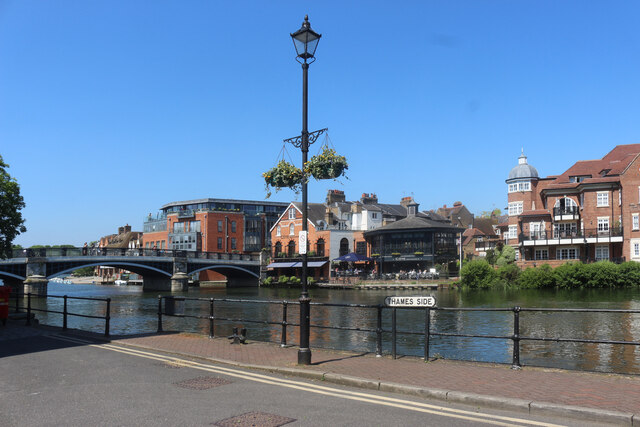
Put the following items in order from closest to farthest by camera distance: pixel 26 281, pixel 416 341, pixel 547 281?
pixel 416 341, pixel 547 281, pixel 26 281

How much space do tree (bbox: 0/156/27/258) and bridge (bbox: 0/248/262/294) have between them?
27.9m

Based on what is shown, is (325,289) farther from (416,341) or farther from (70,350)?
(70,350)

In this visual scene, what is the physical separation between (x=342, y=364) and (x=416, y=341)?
11056 millimetres

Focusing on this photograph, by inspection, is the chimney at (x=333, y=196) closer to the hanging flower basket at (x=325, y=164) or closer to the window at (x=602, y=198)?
the window at (x=602, y=198)

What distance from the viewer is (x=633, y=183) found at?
51594 mm

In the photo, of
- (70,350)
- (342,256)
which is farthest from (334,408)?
(342,256)

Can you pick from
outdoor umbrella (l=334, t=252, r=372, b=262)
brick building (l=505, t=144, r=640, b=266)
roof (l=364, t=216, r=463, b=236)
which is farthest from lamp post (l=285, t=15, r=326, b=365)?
outdoor umbrella (l=334, t=252, r=372, b=262)

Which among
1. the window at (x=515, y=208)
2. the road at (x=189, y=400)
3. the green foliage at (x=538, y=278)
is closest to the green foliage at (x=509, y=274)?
the green foliage at (x=538, y=278)

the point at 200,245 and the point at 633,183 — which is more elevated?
the point at 633,183

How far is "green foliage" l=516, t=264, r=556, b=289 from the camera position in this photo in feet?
166

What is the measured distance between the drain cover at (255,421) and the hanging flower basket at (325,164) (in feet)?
20.1

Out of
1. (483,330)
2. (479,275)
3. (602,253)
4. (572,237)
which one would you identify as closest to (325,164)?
(483,330)

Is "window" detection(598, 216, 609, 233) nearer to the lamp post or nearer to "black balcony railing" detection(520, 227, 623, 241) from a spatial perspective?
"black balcony railing" detection(520, 227, 623, 241)

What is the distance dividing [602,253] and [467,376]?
53.1m
